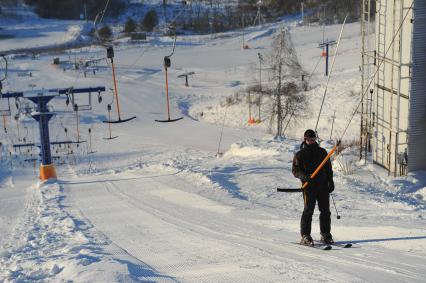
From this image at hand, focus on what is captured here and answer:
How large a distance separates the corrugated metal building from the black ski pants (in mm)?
9543

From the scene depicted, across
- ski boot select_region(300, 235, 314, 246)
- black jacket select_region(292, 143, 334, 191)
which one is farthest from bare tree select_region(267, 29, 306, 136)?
black jacket select_region(292, 143, 334, 191)

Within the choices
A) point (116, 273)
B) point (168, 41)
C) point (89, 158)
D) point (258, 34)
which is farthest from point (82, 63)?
point (116, 273)

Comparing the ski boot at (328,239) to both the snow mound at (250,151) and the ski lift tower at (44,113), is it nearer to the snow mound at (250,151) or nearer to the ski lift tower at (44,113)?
the snow mound at (250,151)

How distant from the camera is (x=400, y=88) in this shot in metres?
17.5

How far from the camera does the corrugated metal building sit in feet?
54.9

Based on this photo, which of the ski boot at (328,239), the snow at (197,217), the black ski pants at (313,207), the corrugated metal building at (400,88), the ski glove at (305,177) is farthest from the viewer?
the corrugated metal building at (400,88)

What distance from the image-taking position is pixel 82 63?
5116 centimetres

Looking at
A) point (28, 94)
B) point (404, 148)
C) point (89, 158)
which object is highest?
point (28, 94)

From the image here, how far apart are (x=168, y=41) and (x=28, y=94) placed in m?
50.1

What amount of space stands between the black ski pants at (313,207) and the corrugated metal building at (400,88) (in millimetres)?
9543

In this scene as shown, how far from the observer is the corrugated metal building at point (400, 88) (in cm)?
1672

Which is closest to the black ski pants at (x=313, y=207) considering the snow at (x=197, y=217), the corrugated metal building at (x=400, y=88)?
the snow at (x=197, y=217)

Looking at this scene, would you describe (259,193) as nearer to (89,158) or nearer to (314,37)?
(89,158)

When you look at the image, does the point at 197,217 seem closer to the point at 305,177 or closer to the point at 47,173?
the point at 305,177
